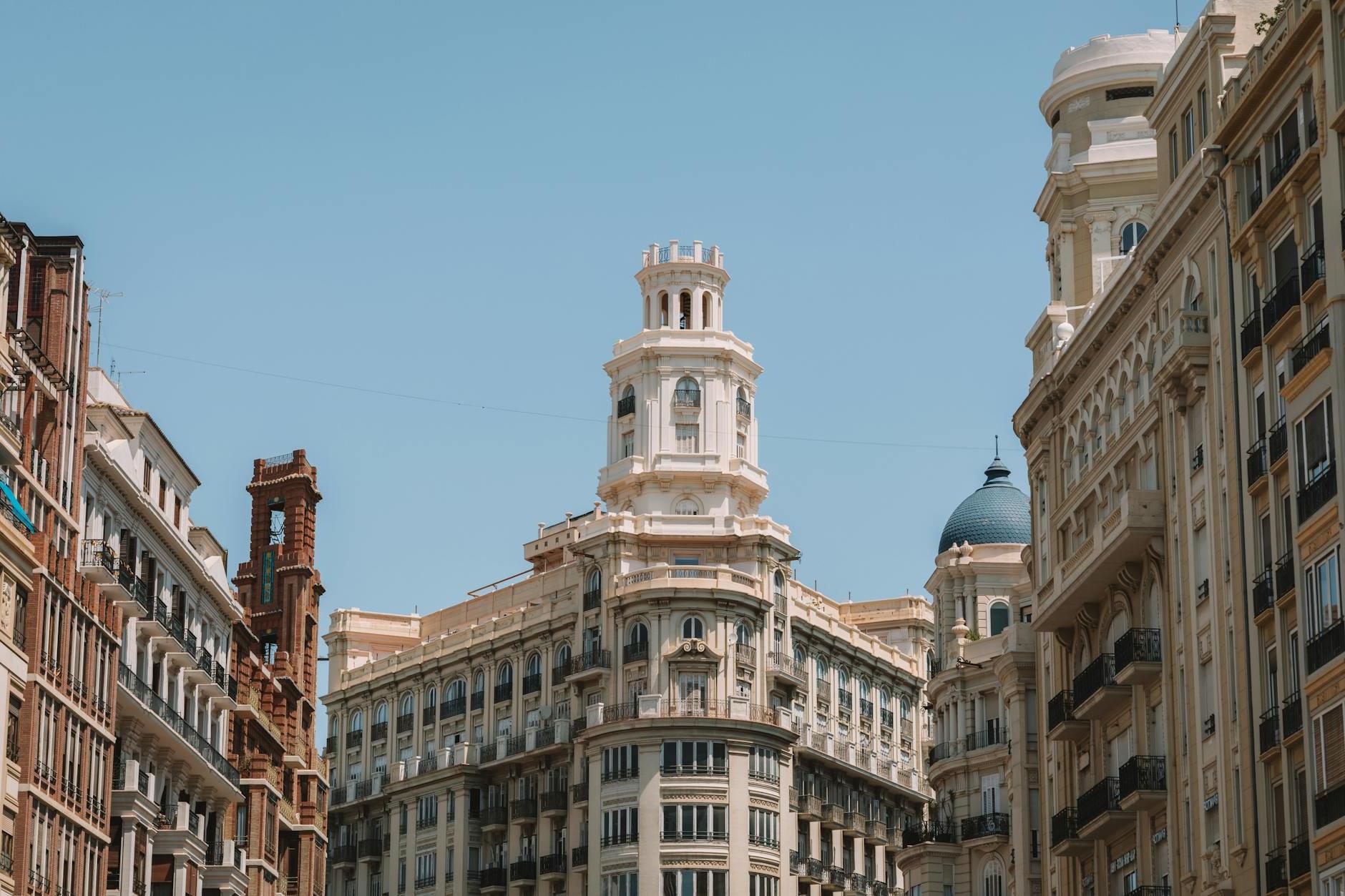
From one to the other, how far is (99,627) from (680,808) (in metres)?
50.4

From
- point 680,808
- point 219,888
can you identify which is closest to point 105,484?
point 219,888

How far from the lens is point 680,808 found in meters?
124

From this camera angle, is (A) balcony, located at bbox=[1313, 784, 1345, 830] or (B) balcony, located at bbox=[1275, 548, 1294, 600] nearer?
(A) balcony, located at bbox=[1313, 784, 1345, 830]

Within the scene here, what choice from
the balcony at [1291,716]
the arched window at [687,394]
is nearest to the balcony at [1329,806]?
the balcony at [1291,716]

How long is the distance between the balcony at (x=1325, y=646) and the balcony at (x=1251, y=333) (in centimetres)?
890

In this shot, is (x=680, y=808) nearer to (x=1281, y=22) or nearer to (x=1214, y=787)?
(x=1214, y=787)

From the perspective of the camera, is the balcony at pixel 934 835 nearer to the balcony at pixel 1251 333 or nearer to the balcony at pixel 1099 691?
the balcony at pixel 1099 691

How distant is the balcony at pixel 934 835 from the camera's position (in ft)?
354

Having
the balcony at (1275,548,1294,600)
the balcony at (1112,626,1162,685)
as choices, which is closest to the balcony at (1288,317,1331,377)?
the balcony at (1275,548,1294,600)

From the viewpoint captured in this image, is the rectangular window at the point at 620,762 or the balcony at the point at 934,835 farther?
the rectangular window at the point at 620,762

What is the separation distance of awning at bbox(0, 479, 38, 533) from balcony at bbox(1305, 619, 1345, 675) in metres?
36.3

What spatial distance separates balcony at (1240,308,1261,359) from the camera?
59.4m

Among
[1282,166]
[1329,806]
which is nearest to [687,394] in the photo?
[1282,166]

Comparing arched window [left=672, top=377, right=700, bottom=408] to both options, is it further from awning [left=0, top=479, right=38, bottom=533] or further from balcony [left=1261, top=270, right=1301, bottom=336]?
balcony [left=1261, top=270, right=1301, bottom=336]
